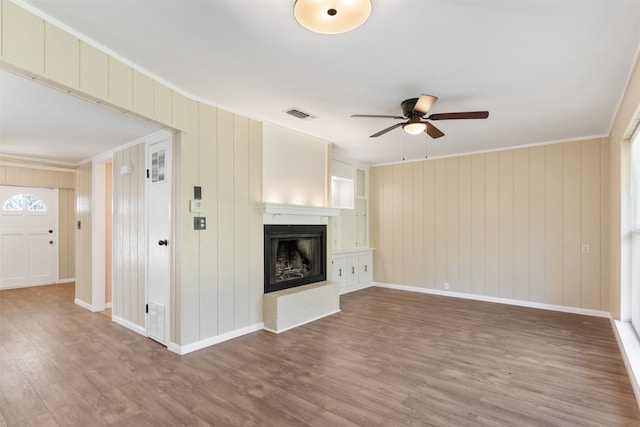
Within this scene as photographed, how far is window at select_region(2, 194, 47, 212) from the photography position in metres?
A: 6.76

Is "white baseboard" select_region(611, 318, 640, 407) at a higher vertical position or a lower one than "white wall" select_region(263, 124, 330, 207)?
lower

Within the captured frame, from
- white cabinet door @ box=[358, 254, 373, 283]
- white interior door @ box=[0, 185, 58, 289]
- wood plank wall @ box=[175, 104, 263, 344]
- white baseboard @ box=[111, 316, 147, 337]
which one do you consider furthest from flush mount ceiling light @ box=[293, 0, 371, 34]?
white interior door @ box=[0, 185, 58, 289]

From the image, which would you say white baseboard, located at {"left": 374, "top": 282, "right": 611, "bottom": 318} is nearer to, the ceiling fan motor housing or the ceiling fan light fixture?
the ceiling fan light fixture

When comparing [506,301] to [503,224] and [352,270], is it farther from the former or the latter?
[352,270]

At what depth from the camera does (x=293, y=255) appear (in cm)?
491

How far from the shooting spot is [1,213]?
6645mm

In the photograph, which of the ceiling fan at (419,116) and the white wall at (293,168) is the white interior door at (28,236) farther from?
the ceiling fan at (419,116)

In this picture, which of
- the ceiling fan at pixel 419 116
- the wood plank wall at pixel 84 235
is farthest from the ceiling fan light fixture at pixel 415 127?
the wood plank wall at pixel 84 235

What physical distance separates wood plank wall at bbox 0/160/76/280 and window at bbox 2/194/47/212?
1.13 ft

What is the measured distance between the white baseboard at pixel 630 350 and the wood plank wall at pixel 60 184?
886 cm

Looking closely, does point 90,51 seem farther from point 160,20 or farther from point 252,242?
point 252,242

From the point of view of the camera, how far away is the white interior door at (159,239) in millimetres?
3592

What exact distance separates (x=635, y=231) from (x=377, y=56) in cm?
331

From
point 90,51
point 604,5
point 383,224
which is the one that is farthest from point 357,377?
point 383,224
